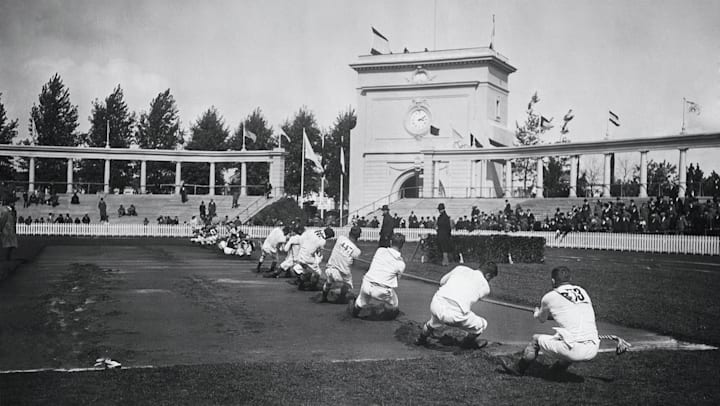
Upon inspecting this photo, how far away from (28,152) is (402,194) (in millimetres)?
31611

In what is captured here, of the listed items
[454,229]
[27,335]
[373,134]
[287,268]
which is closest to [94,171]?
[373,134]

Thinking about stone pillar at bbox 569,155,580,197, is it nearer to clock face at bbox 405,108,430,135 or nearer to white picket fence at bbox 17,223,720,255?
white picket fence at bbox 17,223,720,255

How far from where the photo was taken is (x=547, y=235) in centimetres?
3991

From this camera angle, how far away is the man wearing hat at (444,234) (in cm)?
2464

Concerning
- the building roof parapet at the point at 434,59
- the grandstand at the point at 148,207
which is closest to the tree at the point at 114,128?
the grandstand at the point at 148,207

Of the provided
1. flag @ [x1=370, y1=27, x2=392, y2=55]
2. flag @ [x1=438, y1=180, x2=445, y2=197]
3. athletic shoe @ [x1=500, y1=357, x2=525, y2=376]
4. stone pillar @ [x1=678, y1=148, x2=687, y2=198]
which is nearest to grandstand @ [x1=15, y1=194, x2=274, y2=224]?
flag @ [x1=438, y1=180, x2=445, y2=197]

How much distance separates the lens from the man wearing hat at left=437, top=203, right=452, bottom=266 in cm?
2464

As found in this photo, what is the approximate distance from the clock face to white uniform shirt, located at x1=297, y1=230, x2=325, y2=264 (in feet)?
159

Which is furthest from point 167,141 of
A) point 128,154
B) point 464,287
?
point 464,287

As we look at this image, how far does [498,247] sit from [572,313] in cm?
1797

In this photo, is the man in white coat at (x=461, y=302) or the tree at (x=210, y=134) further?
the tree at (x=210, y=134)

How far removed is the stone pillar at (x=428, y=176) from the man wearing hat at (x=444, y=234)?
118ft

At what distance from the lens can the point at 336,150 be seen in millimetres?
90125

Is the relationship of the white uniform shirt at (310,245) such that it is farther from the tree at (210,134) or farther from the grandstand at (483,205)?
the tree at (210,134)
